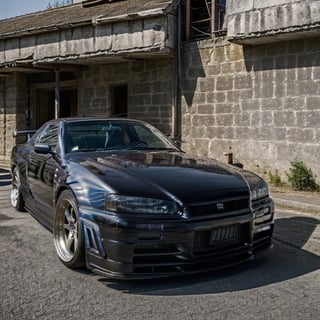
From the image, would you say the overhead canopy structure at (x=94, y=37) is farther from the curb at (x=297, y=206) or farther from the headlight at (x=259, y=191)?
the headlight at (x=259, y=191)

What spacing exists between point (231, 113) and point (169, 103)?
1930mm

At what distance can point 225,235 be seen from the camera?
4.07m

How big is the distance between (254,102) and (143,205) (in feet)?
22.3

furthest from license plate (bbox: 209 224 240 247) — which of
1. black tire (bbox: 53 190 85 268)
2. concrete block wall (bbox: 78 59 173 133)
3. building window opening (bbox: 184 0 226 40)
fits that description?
concrete block wall (bbox: 78 59 173 133)

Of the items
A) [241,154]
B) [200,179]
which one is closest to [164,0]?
[241,154]

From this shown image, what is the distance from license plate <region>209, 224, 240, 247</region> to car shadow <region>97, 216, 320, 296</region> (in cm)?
33

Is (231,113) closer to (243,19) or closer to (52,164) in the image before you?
(243,19)

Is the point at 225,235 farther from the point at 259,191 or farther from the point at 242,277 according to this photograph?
the point at 259,191

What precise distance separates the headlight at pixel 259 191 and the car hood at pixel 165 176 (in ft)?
→ 0.28

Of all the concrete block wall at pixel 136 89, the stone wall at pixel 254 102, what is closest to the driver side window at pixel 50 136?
the stone wall at pixel 254 102

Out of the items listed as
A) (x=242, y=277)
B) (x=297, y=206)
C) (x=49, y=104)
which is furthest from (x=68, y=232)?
(x=49, y=104)

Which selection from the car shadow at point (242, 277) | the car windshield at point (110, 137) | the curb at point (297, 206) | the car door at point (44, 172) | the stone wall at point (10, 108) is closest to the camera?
the car shadow at point (242, 277)

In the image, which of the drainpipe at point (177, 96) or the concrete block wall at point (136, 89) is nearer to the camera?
the drainpipe at point (177, 96)

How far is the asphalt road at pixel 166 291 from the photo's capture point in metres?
3.47
